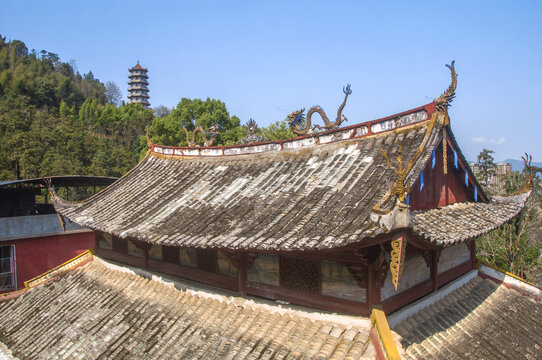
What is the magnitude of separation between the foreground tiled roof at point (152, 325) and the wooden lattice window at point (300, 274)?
1.72 feet

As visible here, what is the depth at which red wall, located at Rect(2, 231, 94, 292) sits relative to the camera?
63.6 ft

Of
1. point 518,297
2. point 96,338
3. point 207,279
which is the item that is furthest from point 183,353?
point 518,297

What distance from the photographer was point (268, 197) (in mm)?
8727

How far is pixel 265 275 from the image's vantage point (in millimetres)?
8258

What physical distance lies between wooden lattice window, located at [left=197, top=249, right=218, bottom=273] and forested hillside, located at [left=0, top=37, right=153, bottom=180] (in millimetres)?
38817

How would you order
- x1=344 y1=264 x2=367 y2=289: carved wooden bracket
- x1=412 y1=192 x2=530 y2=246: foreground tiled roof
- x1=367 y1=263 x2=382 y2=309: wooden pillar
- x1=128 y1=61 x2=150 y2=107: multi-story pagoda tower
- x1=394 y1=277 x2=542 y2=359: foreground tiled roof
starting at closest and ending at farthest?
x1=367 y1=263 x2=382 y2=309: wooden pillar, x1=344 y1=264 x2=367 y2=289: carved wooden bracket, x1=412 y1=192 x2=530 y2=246: foreground tiled roof, x1=394 y1=277 x2=542 y2=359: foreground tiled roof, x1=128 y1=61 x2=150 y2=107: multi-story pagoda tower

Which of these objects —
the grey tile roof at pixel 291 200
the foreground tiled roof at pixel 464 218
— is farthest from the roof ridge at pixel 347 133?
the foreground tiled roof at pixel 464 218

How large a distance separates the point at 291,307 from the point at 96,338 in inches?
204

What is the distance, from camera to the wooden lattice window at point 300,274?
24.3ft

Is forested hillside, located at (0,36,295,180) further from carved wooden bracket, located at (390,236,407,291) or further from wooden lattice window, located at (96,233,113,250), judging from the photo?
carved wooden bracket, located at (390,236,407,291)

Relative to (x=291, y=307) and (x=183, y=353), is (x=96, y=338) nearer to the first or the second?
(x=183, y=353)

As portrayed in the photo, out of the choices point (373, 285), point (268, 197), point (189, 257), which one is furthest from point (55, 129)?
point (373, 285)

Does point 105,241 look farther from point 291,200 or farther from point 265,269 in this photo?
point 291,200

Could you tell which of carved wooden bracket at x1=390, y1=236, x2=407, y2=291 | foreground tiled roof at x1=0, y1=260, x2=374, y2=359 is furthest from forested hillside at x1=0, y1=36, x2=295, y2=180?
carved wooden bracket at x1=390, y1=236, x2=407, y2=291
